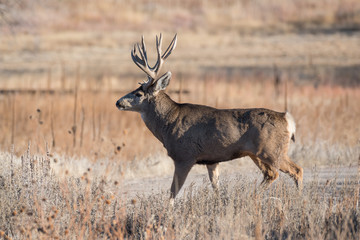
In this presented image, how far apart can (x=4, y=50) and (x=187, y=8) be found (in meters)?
31.9

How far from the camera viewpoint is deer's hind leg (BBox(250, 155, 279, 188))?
8930 mm

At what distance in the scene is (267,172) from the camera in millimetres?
9070

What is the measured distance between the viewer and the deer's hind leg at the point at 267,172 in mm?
8930

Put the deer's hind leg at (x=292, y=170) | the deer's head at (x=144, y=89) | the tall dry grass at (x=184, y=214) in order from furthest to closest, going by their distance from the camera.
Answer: the deer's head at (x=144, y=89)
the deer's hind leg at (x=292, y=170)
the tall dry grass at (x=184, y=214)

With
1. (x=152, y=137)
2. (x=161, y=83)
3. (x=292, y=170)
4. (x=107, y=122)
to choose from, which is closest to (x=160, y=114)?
(x=161, y=83)

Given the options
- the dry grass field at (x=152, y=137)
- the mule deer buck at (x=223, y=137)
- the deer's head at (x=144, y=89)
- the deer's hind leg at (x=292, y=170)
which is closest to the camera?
the dry grass field at (x=152, y=137)

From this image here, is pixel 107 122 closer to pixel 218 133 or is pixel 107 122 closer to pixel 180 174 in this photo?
pixel 180 174

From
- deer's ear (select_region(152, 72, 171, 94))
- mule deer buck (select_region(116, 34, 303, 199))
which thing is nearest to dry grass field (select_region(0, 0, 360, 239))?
mule deer buck (select_region(116, 34, 303, 199))

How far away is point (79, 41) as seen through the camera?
52.5 meters

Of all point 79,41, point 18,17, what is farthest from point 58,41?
point 18,17

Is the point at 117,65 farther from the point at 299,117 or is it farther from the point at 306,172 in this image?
the point at 306,172

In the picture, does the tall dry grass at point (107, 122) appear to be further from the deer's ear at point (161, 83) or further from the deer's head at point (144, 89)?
the deer's ear at point (161, 83)

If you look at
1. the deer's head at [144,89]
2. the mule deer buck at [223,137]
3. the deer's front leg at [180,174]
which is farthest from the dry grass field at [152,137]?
the deer's head at [144,89]

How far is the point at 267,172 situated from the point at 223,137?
98 centimetres
